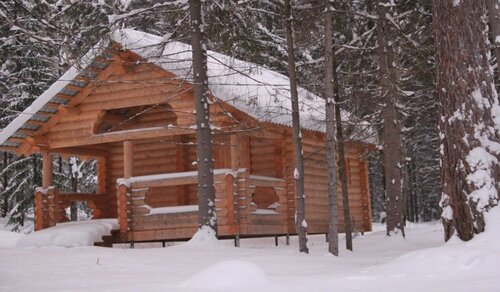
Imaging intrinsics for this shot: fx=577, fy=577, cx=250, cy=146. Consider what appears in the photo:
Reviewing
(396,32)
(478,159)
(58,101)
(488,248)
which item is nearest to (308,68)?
(396,32)

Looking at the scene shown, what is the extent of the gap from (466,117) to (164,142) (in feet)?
36.1

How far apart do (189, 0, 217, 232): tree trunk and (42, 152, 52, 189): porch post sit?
7.85 metres

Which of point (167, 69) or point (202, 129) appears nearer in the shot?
point (202, 129)

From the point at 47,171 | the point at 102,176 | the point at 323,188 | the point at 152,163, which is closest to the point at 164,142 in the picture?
the point at 152,163

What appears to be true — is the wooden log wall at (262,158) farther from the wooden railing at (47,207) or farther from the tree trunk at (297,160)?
the tree trunk at (297,160)

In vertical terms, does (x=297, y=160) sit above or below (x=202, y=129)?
below

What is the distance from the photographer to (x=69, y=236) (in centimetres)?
1647

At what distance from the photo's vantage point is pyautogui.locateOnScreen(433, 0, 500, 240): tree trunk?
8.08m

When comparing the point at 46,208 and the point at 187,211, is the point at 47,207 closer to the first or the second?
the point at 46,208

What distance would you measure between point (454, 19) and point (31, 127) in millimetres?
14034

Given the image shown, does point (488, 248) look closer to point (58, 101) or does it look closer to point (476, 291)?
point (476, 291)

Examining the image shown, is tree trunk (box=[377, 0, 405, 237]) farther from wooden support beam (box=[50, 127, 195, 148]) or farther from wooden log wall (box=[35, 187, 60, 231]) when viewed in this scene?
wooden log wall (box=[35, 187, 60, 231])

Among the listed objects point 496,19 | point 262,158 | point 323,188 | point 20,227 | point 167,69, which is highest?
point 167,69

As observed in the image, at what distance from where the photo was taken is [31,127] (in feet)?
60.3
